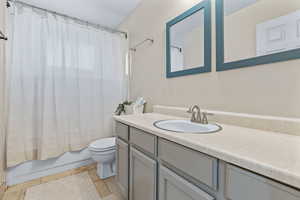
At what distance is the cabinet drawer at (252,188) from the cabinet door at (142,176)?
48cm

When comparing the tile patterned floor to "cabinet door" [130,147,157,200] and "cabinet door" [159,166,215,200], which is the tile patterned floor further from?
"cabinet door" [159,166,215,200]

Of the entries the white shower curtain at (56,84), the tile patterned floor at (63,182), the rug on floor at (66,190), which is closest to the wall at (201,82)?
the white shower curtain at (56,84)

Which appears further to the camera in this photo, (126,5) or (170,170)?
(126,5)

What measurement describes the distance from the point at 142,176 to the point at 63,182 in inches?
48.1

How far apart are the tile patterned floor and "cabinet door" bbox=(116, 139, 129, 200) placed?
0.22 m

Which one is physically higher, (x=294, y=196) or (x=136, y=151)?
(x=294, y=196)

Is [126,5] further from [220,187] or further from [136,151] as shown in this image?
[220,187]

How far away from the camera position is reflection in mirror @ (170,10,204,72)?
1.22 metres

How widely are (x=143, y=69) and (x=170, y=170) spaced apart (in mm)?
1493

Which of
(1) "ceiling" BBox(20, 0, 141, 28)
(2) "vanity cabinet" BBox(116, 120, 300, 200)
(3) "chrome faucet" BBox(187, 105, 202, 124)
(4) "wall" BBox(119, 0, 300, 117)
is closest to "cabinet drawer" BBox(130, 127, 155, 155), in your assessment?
(2) "vanity cabinet" BBox(116, 120, 300, 200)

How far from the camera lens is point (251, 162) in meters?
0.45

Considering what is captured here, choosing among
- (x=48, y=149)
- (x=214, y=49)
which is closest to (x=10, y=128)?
(x=48, y=149)

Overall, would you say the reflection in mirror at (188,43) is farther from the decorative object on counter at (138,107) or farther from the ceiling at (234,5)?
the decorative object on counter at (138,107)

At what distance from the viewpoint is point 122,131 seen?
1274 millimetres
